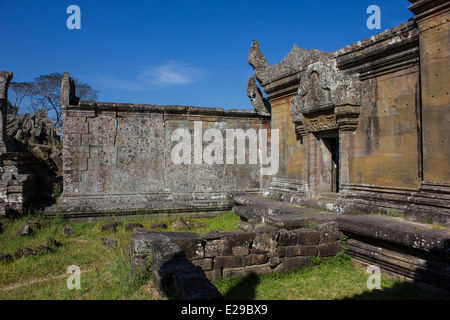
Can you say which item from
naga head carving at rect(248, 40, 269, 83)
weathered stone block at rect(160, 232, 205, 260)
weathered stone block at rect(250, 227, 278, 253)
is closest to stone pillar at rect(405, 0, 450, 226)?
weathered stone block at rect(250, 227, 278, 253)

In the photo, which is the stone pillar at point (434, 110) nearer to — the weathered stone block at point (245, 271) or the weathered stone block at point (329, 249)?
the weathered stone block at point (329, 249)

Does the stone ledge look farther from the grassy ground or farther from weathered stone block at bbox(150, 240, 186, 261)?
weathered stone block at bbox(150, 240, 186, 261)

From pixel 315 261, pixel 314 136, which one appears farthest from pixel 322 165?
pixel 315 261

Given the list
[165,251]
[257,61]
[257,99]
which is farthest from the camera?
[257,99]

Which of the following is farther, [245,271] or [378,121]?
[378,121]

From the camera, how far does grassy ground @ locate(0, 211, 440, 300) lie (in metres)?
4.00

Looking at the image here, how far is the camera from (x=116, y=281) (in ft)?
14.0

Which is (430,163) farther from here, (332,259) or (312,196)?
(312,196)

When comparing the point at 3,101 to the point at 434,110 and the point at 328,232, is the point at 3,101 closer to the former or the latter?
the point at 328,232

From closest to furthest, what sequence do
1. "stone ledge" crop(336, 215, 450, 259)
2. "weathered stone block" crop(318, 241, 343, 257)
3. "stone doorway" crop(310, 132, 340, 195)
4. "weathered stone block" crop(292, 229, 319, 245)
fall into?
"stone ledge" crop(336, 215, 450, 259) → "weathered stone block" crop(292, 229, 319, 245) → "weathered stone block" crop(318, 241, 343, 257) → "stone doorway" crop(310, 132, 340, 195)

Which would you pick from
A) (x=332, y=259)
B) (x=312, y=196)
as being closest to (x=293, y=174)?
(x=312, y=196)

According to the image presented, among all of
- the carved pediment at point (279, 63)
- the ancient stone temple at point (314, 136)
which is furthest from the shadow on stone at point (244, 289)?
the carved pediment at point (279, 63)

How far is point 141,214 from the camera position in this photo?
8195mm
